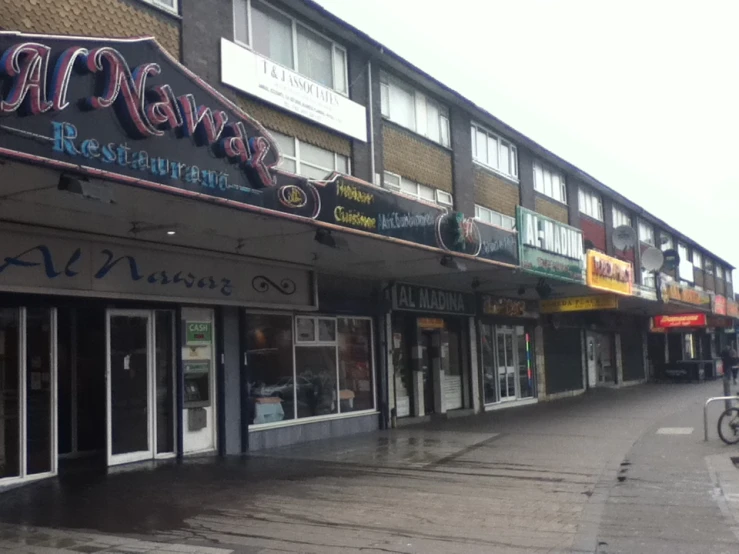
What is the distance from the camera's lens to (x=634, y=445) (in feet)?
47.5

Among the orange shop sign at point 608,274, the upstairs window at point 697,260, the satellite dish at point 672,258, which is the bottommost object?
the orange shop sign at point 608,274

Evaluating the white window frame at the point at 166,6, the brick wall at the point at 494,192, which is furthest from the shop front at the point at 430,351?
the white window frame at the point at 166,6

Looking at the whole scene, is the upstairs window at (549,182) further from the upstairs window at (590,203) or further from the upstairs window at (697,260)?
the upstairs window at (697,260)

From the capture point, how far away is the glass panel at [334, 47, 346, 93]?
15.7m

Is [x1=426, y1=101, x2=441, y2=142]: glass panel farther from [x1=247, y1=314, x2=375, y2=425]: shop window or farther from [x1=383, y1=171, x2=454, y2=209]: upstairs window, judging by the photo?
[x1=247, y1=314, x2=375, y2=425]: shop window

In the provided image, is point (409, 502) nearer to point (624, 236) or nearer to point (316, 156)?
point (316, 156)

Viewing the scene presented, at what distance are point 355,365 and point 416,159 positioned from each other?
5.03 m

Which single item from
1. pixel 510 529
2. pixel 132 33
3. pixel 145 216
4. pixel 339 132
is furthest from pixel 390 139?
pixel 510 529

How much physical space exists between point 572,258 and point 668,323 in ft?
54.8

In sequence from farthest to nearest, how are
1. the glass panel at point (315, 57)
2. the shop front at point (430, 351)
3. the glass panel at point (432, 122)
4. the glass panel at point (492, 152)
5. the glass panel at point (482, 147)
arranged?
the glass panel at point (492, 152) < the glass panel at point (482, 147) < the glass panel at point (432, 122) < the shop front at point (430, 351) < the glass panel at point (315, 57)

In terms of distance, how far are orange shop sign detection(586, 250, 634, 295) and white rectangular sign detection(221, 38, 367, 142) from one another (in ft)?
25.6

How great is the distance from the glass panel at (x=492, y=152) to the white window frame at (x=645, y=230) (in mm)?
16562

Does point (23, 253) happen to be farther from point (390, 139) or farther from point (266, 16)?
point (390, 139)

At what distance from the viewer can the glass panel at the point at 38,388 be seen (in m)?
10.5
